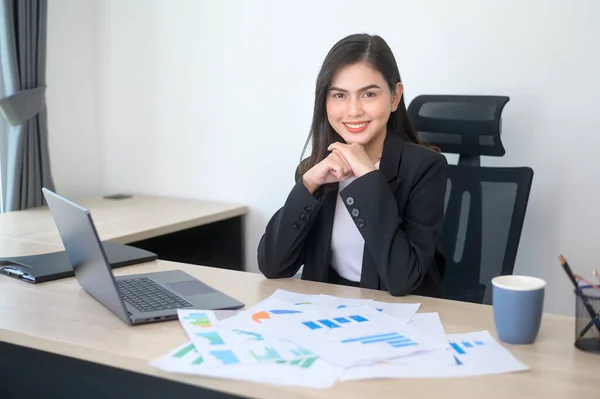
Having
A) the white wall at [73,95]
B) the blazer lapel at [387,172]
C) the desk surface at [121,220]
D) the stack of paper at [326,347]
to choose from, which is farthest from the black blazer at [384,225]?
the white wall at [73,95]

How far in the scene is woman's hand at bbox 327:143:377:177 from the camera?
64.2 inches

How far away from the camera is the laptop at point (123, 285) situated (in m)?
1.32

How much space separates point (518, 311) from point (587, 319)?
0.11m

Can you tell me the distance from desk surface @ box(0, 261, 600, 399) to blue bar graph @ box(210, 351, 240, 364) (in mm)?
55

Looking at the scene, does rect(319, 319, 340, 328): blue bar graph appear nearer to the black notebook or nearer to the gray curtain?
the black notebook

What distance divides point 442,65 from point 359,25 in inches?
13.7

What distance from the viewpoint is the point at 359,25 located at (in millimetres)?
2656

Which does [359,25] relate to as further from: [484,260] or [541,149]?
[484,260]

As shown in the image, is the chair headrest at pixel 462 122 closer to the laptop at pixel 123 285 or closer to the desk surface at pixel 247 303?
the desk surface at pixel 247 303

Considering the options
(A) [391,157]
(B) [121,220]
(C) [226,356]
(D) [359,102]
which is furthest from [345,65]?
(B) [121,220]

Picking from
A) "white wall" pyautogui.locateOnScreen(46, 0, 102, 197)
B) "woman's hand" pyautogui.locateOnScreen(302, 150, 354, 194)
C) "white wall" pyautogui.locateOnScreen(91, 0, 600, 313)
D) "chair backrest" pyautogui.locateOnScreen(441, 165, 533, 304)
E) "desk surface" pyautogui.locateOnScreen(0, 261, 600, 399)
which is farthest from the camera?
"white wall" pyautogui.locateOnScreen(46, 0, 102, 197)

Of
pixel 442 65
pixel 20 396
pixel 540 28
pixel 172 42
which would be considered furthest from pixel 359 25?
pixel 20 396

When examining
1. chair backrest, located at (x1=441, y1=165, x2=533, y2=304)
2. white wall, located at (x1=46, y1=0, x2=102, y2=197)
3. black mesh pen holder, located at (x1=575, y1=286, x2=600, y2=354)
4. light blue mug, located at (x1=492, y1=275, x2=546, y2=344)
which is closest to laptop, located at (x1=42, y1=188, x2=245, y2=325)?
light blue mug, located at (x1=492, y1=275, x2=546, y2=344)

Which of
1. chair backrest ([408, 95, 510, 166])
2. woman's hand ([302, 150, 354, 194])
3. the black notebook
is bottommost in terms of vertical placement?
the black notebook
